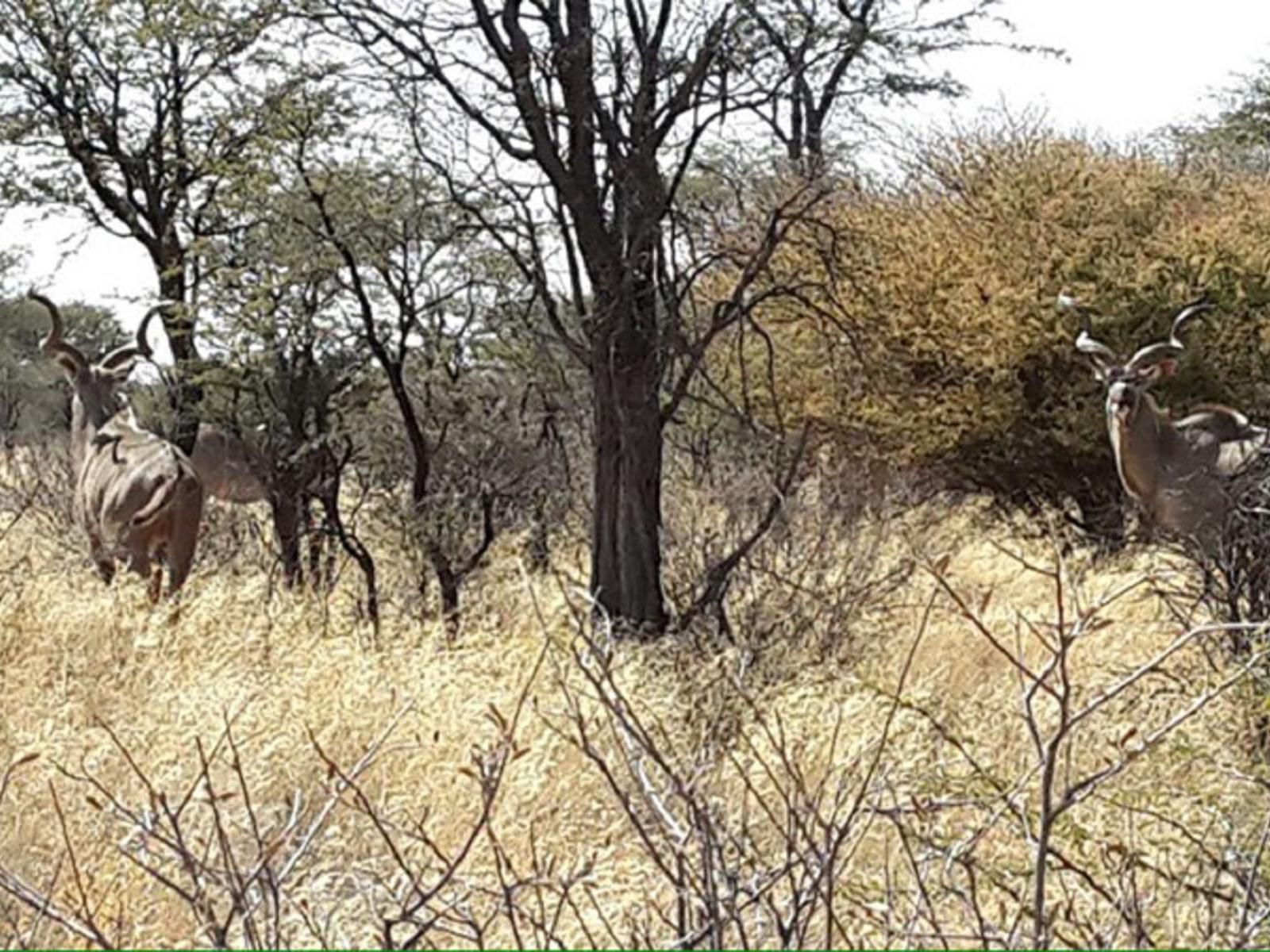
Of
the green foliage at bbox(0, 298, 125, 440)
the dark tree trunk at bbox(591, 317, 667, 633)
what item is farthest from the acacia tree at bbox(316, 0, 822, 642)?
the green foliage at bbox(0, 298, 125, 440)

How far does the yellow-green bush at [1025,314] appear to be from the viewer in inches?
602

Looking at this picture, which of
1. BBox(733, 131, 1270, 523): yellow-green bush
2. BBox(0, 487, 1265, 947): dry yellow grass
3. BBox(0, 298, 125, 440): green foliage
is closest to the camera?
BBox(0, 487, 1265, 947): dry yellow grass

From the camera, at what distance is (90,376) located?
11.1 metres

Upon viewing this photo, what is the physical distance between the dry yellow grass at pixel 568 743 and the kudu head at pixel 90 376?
1.19 metres

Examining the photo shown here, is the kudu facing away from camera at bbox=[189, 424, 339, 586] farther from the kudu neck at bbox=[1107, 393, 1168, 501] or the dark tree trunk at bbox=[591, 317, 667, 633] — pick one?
the kudu neck at bbox=[1107, 393, 1168, 501]

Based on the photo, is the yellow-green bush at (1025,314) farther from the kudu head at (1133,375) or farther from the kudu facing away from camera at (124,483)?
the kudu facing away from camera at (124,483)

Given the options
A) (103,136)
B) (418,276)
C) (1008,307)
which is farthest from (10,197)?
(1008,307)

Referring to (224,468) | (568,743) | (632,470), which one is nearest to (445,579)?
(632,470)

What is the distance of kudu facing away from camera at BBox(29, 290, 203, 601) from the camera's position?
400 inches

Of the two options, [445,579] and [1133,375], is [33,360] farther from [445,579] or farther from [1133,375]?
[1133,375]

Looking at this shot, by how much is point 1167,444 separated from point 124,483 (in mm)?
6677

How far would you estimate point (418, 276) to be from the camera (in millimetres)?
10617

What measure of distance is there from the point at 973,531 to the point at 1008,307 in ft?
6.74

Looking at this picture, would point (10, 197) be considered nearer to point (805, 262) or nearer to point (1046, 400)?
point (805, 262)
